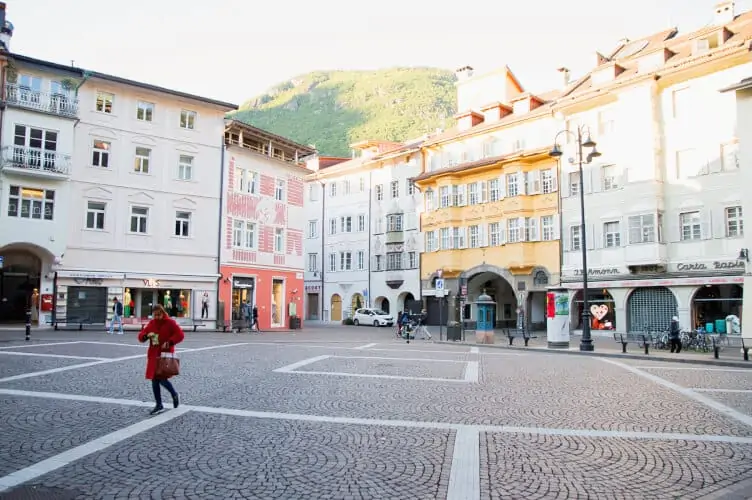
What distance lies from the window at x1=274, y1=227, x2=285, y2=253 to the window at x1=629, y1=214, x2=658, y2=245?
22825 mm

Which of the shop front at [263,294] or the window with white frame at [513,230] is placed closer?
the shop front at [263,294]

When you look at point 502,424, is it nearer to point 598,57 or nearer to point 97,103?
point 97,103

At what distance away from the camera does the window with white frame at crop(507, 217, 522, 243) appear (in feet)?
136

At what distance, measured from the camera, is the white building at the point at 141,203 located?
33125 mm

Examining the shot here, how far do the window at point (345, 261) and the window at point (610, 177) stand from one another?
26.5 meters

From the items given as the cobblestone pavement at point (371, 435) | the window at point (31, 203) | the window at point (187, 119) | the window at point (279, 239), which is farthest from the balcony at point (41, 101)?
the cobblestone pavement at point (371, 435)

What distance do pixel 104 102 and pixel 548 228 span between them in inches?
1115

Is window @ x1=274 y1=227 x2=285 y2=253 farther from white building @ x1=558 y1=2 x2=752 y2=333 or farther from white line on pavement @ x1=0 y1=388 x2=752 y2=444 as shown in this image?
white line on pavement @ x1=0 y1=388 x2=752 y2=444

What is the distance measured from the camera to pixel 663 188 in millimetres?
34062

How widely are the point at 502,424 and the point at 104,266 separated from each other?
30.0 meters

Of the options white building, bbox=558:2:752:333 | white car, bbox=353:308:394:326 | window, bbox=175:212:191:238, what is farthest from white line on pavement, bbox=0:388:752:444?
white car, bbox=353:308:394:326

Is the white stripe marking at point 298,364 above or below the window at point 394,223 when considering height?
below

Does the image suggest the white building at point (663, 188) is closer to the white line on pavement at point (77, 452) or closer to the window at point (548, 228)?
the window at point (548, 228)

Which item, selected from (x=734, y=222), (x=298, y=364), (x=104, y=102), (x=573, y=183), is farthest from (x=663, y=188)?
(x=104, y=102)
